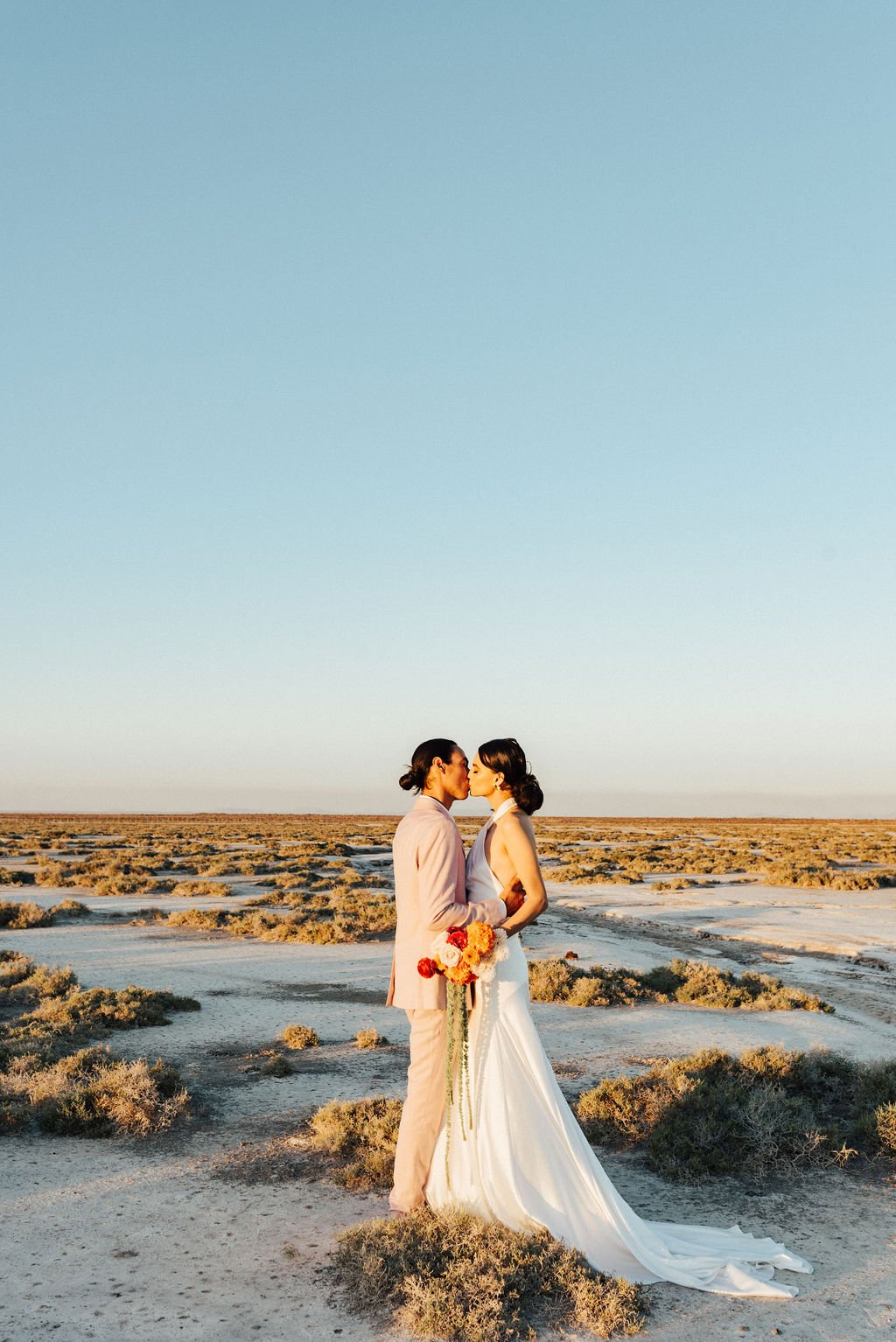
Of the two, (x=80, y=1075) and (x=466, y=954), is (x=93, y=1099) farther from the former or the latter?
(x=466, y=954)

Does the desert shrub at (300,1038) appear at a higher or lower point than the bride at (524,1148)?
lower

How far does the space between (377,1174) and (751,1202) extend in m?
2.40

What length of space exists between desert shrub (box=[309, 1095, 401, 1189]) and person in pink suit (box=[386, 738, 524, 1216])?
1.08 metres

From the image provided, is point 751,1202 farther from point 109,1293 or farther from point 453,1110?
point 109,1293

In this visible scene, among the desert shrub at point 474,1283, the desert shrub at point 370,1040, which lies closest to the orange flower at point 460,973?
the desert shrub at point 474,1283

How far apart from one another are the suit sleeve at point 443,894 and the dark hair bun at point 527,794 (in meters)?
0.44

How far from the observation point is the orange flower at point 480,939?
4.75 m

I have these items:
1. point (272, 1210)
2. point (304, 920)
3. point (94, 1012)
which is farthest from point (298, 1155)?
point (304, 920)

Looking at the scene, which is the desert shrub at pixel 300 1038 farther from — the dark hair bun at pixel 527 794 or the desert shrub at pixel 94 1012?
the dark hair bun at pixel 527 794

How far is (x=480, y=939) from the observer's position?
4758 mm

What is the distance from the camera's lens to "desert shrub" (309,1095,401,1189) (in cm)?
631

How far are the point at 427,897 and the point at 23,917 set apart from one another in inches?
713

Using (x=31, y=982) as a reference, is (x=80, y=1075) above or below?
above

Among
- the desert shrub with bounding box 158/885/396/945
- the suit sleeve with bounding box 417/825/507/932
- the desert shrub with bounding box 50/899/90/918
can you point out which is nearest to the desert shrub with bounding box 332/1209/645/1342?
the suit sleeve with bounding box 417/825/507/932
